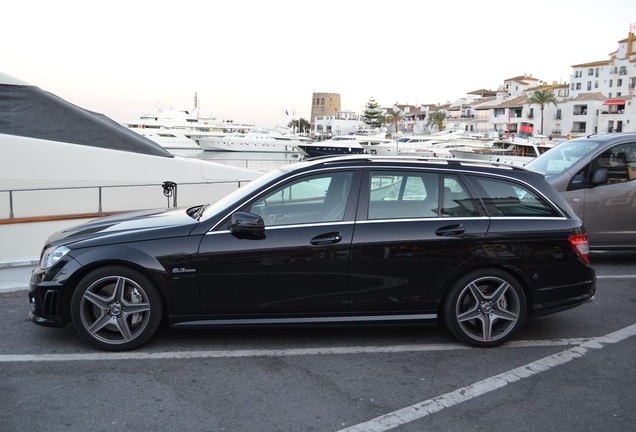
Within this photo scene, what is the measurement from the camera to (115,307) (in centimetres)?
467

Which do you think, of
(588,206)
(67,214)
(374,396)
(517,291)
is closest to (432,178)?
(517,291)

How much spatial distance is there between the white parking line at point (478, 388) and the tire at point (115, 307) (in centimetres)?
200

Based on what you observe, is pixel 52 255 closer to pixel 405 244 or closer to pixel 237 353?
pixel 237 353

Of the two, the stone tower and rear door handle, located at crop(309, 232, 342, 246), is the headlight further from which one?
the stone tower

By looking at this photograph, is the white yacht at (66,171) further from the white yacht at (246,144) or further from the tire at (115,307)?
the white yacht at (246,144)

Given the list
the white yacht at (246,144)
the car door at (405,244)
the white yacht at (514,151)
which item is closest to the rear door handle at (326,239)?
the car door at (405,244)

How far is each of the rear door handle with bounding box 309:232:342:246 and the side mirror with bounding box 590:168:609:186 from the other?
16.7ft

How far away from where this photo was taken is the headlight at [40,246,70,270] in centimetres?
471

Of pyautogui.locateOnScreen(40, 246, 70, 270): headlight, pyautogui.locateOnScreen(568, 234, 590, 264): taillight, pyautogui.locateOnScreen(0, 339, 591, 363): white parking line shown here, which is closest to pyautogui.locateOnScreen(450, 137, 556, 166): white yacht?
pyautogui.locateOnScreen(568, 234, 590, 264): taillight

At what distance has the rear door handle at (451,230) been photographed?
16.0ft

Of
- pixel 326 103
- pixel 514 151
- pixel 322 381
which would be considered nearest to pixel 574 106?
pixel 514 151

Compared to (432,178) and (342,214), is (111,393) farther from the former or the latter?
(432,178)

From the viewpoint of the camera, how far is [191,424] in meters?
3.57

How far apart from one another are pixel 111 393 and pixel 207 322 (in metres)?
0.99
